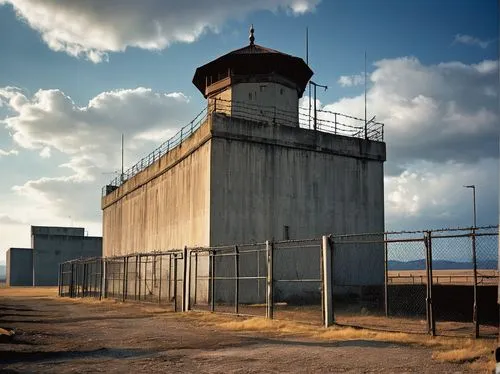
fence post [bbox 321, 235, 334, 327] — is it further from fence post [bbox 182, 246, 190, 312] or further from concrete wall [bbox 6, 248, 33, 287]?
concrete wall [bbox 6, 248, 33, 287]

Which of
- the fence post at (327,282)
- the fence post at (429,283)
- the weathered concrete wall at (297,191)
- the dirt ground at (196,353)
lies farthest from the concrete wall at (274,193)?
the fence post at (429,283)

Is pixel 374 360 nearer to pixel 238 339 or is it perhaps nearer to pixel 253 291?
pixel 238 339

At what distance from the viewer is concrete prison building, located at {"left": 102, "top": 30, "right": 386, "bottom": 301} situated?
25781mm

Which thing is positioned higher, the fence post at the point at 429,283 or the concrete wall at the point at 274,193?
the concrete wall at the point at 274,193

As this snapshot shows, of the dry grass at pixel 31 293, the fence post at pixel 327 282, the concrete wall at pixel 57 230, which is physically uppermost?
the concrete wall at pixel 57 230

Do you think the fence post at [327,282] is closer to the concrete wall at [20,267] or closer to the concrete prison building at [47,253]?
the concrete prison building at [47,253]

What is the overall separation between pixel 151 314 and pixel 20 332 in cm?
683

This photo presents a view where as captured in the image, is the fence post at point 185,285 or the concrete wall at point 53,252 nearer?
the fence post at point 185,285

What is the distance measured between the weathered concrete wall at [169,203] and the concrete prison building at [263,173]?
0.20 ft

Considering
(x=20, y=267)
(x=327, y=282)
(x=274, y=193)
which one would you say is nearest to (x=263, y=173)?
(x=274, y=193)

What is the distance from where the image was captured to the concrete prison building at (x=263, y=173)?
25.8 meters

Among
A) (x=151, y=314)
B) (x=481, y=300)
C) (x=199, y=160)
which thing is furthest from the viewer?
(x=199, y=160)

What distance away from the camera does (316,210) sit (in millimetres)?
27938

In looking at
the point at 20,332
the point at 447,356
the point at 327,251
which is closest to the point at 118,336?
the point at 20,332
